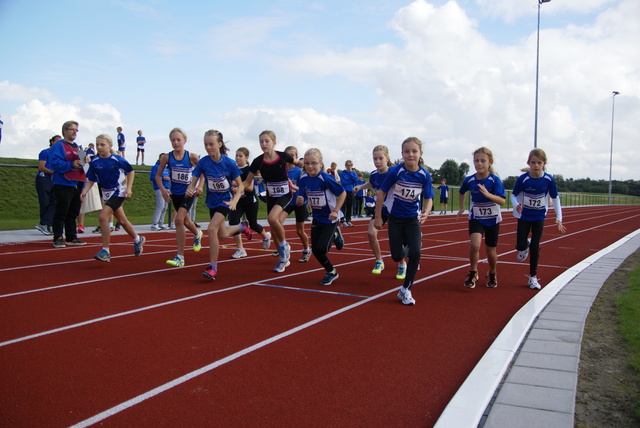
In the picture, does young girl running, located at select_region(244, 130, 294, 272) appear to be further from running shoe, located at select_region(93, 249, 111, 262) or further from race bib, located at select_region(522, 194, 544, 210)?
race bib, located at select_region(522, 194, 544, 210)

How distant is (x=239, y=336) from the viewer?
4.40m

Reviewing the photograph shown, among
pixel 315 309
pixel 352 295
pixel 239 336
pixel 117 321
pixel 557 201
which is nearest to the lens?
pixel 239 336

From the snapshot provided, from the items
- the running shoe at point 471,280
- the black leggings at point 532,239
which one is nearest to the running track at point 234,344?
the running shoe at point 471,280

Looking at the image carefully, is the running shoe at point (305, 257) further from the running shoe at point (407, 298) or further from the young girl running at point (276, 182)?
the running shoe at point (407, 298)

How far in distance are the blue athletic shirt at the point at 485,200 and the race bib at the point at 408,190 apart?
97 cm

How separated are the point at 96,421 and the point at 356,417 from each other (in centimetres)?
137

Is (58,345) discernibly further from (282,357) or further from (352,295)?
(352,295)

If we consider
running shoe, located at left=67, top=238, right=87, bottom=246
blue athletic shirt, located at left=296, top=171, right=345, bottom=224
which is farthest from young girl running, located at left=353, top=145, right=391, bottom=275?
running shoe, located at left=67, top=238, right=87, bottom=246

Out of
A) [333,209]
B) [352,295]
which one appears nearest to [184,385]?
[352,295]

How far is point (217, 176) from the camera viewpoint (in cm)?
737

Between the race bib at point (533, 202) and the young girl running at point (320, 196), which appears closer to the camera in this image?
the race bib at point (533, 202)

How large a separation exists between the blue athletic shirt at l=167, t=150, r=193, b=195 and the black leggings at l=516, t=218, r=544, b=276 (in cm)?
488

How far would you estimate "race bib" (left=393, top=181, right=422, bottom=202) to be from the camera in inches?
240

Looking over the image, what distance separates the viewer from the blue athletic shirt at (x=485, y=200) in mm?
6785
